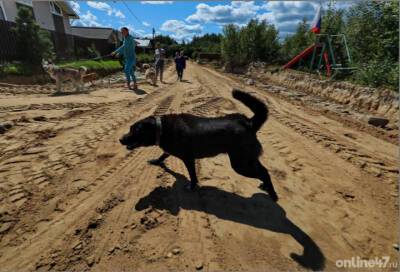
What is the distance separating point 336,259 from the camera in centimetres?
244

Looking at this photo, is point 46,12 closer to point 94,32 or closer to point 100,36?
point 100,36

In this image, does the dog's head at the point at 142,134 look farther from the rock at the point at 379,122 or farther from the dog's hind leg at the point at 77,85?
the dog's hind leg at the point at 77,85

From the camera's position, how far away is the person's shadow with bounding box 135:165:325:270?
280cm

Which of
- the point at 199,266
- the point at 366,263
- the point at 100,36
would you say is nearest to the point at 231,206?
the point at 199,266

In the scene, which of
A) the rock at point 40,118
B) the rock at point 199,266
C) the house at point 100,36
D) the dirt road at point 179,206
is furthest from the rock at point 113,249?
the house at point 100,36

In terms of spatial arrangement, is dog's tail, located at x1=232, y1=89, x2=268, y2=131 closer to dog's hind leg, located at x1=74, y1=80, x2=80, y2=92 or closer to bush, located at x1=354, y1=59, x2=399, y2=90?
bush, located at x1=354, y1=59, x2=399, y2=90

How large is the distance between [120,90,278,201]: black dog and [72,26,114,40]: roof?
40.7 metres

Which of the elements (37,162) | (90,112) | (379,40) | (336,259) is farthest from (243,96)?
(379,40)

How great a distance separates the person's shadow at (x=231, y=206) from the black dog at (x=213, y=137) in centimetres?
19

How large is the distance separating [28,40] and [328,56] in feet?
53.5

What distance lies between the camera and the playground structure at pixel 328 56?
12934 mm

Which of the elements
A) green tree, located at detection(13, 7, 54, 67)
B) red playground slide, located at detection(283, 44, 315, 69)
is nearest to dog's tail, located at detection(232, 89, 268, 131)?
green tree, located at detection(13, 7, 54, 67)

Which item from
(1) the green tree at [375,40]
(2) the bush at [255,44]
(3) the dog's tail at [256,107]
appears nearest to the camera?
(3) the dog's tail at [256,107]

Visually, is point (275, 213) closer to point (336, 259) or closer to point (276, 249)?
point (276, 249)
